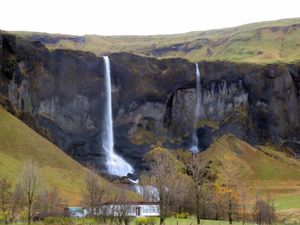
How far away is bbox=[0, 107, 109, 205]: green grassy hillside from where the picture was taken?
105 metres

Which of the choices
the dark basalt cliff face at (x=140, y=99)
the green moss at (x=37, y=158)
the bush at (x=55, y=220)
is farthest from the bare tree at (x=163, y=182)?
the dark basalt cliff face at (x=140, y=99)

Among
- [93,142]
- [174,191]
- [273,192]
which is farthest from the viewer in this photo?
[93,142]

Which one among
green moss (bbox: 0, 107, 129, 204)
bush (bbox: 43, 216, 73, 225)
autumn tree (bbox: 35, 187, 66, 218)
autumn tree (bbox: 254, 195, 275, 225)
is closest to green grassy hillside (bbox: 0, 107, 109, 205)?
green moss (bbox: 0, 107, 129, 204)

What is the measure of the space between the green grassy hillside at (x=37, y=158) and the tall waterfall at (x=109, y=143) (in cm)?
2096

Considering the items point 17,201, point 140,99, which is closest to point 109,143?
point 140,99

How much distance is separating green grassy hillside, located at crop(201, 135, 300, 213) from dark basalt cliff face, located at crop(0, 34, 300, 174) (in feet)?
24.0

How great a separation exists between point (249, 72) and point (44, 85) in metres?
58.1

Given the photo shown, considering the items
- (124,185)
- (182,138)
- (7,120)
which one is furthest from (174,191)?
(182,138)

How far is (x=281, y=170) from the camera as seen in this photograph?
14338 cm

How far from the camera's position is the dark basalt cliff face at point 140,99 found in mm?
135125

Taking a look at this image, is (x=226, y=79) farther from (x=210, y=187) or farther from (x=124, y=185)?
(x=210, y=187)

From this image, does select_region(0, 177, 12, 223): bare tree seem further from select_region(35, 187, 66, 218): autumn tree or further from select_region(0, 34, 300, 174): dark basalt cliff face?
select_region(0, 34, 300, 174): dark basalt cliff face

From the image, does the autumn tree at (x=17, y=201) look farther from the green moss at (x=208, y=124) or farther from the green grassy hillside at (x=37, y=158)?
the green moss at (x=208, y=124)

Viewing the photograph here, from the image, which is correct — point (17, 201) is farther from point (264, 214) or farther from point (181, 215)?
point (264, 214)
